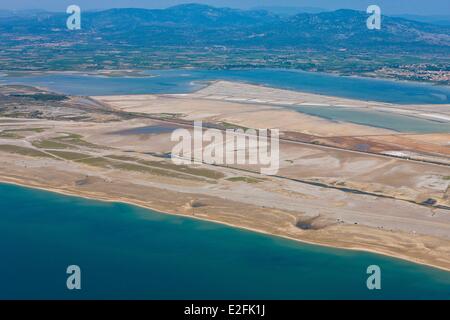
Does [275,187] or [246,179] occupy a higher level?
[246,179]

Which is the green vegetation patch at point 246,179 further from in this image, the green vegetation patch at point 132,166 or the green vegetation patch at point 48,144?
the green vegetation patch at point 48,144

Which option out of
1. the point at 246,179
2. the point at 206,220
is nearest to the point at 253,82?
the point at 246,179

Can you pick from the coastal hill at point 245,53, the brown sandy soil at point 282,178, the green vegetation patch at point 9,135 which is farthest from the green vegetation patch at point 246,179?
the coastal hill at point 245,53

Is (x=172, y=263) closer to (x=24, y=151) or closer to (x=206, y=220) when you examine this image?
(x=206, y=220)

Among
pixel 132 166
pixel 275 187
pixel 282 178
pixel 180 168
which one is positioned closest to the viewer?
pixel 275 187

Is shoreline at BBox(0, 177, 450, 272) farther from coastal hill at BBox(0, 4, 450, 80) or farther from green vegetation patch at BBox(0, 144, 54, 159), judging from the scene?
coastal hill at BBox(0, 4, 450, 80)

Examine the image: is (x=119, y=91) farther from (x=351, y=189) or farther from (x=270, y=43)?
(x=270, y=43)

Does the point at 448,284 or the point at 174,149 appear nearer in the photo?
the point at 448,284

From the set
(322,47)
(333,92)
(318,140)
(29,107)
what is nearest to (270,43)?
(322,47)
